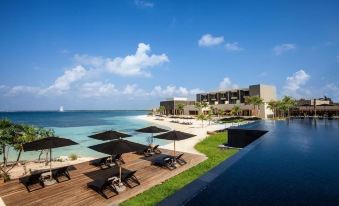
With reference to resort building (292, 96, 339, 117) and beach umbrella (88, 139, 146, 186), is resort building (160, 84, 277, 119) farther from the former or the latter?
beach umbrella (88, 139, 146, 186)

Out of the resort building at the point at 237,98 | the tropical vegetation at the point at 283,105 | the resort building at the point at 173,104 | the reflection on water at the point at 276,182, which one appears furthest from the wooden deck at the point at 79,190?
the resort building at the point at 173,104

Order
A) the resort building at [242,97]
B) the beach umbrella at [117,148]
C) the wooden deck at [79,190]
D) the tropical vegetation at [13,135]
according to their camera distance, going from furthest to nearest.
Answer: the resort building at [242,97], the tropical vegetation at [13,135], the beach umbrella at [117,148], the wooden deck at [79,190]

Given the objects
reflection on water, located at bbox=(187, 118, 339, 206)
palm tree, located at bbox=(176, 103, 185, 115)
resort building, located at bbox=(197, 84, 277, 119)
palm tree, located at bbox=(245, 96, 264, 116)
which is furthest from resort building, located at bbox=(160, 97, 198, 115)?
reflection on water, located at bbox=(187, 118, 339, 206)

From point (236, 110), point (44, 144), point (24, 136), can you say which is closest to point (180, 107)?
point (236, 110)

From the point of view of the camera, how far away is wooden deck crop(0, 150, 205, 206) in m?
8.84

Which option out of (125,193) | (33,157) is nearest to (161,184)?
(125,193)

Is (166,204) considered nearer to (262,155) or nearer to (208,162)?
(262,155)

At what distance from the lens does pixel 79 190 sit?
984cm

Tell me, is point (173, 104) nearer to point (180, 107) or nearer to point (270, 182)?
point (180, 107)

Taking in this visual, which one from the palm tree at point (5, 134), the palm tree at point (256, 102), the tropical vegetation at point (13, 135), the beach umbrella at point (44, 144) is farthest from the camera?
the palm tree at point (256, 102)

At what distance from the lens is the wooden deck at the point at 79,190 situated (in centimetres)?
884

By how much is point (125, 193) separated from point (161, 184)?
1932 millimetres

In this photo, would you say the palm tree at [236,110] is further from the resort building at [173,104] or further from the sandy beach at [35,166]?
the sandy beach at [35,166]

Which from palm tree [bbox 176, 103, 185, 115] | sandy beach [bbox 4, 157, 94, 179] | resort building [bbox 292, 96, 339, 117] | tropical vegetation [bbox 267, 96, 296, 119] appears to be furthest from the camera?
palm tree [bbox 176, 103, 185, 115]
